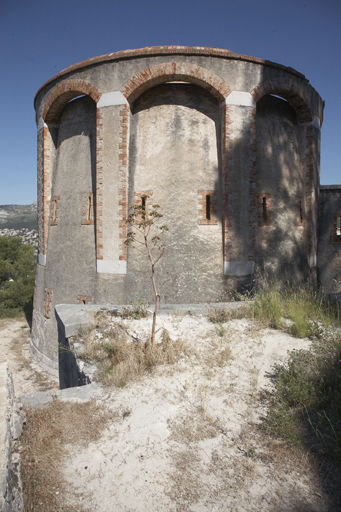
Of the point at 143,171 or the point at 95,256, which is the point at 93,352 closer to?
the point at 95,256

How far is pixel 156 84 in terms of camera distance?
8273 millimetres

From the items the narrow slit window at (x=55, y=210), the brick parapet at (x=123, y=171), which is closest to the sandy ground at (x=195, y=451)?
the brick parapet at (x=123, y=171)

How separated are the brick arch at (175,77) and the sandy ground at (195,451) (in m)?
6.60

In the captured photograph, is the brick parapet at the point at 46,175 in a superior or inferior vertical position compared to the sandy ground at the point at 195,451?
superior

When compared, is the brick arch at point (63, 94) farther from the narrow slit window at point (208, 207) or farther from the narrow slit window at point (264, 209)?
the narrow slit window at point (264, 209)

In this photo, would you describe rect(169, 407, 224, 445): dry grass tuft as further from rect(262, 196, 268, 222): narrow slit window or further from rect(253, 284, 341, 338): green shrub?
rect(262, 196, 268, 222): narrow slit window

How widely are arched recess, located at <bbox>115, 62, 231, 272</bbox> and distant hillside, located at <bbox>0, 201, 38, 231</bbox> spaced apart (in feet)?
205

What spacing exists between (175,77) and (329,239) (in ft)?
23.0

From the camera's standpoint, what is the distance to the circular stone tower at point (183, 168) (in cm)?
807

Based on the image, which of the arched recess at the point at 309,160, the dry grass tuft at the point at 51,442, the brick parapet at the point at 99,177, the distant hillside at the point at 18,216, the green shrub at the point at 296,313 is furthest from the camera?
the distant hillside at the point at 18,216

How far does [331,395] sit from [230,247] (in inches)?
213

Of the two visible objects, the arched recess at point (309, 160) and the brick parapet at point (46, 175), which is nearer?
the arched recess at point (309, 160)

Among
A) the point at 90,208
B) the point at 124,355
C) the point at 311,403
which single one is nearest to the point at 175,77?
the point at 90,208

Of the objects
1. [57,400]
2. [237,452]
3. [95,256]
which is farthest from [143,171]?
[237,452]
